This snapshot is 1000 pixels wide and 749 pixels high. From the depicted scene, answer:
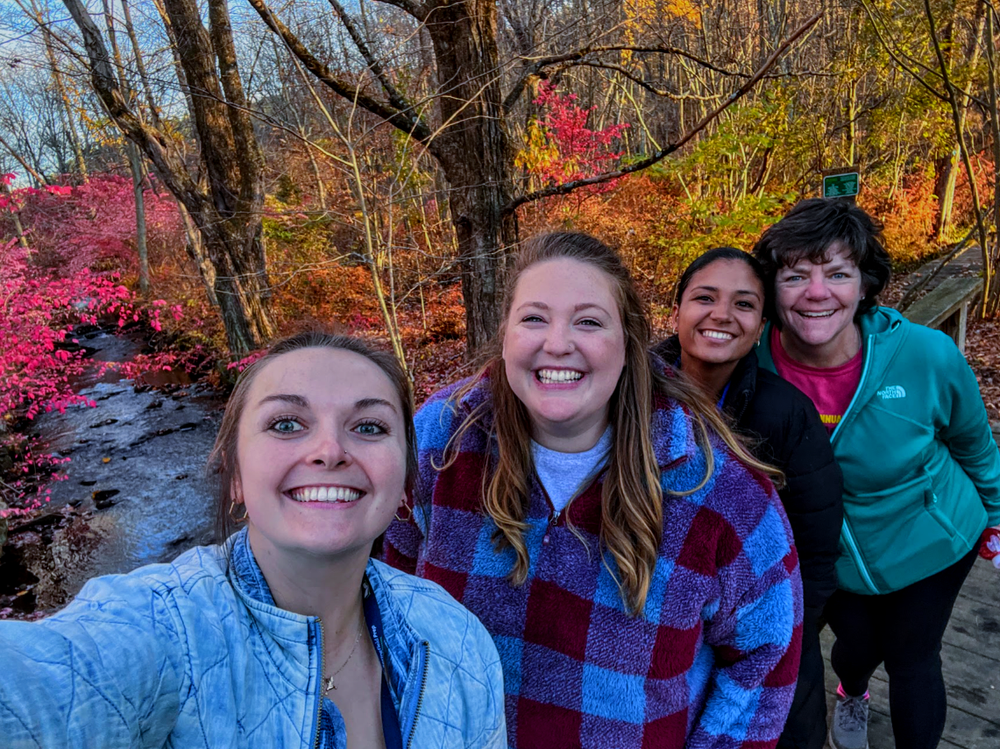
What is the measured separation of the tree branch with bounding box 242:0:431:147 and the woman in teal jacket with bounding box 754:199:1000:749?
2.52 m

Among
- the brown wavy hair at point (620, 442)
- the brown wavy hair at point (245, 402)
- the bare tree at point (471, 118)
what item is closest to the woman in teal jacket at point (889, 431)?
the brown wavy hair at point (620, 442)

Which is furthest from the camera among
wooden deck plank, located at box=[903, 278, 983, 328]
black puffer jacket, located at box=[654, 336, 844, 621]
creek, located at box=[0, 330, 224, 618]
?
creek, located at box=[0, 330, 224, 618]

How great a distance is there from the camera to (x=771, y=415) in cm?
154

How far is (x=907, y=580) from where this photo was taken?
69.2 inches

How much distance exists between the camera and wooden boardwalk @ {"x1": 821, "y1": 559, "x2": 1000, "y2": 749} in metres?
2.17

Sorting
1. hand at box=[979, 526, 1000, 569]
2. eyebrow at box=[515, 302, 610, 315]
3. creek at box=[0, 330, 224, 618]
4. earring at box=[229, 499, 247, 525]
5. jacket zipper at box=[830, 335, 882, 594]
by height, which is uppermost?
eyebrow at box=[515, 302, 610, 315]

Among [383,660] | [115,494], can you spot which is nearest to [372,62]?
Answer: [383,660]

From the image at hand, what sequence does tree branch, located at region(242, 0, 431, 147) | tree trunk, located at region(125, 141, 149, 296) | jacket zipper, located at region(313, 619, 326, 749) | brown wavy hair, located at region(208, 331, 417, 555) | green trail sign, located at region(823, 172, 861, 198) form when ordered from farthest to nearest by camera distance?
tree trunk, located at region(125, 141, 149, 296), tree branch, located at region(242, 0, 431, 147), green trail sign, located at region(823, 172, 861, 198), brown wavy hair, located at region(208, 331, 417, 555), jacket zipper, located at region(313, 619, 326, 749)

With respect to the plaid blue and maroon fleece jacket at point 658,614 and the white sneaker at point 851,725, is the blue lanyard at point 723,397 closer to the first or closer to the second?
the plaid blue and maroon fleece jacket at point 658,614

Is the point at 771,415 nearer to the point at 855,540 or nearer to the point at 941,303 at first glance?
the point at 855,540

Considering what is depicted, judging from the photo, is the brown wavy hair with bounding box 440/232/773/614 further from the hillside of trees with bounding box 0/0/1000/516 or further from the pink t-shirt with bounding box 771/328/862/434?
the hillside of trees with bounding box 0/0/1000/516

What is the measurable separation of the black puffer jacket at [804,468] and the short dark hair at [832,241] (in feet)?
1.37

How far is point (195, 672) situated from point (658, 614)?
0.93 metres

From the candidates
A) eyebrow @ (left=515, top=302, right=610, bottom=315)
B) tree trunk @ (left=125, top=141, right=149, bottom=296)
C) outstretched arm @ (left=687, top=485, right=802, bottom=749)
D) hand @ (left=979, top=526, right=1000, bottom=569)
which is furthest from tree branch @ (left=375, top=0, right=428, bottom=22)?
tree trunk @ (left=125, top=141, right=149, bottom=296)
